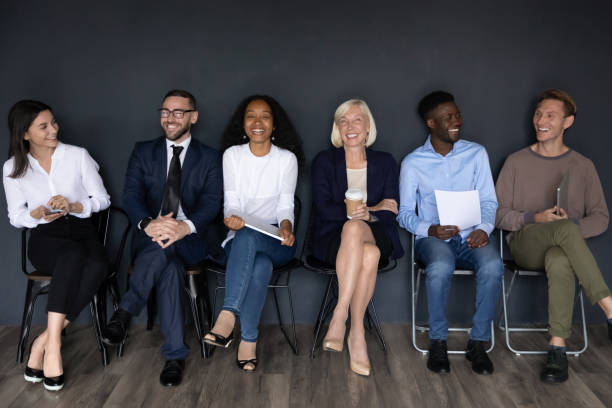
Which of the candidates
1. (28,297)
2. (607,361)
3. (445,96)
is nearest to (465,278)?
(607,361)

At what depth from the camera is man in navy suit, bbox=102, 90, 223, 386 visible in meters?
3.01

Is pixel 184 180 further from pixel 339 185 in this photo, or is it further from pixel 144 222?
pixel 339 185

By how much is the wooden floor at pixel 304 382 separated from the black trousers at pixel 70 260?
45cm

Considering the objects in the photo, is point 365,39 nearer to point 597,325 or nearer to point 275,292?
point 275,292

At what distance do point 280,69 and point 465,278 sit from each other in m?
2.11

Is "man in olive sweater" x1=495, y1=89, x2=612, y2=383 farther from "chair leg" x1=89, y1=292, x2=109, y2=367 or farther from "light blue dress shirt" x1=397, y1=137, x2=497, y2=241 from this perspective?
"chair leg" x1=89, y1=292, x2=109, y2=367

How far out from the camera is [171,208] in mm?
3318

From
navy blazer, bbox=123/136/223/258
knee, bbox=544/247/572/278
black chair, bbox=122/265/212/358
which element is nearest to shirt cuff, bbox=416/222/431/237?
knee, bbox=544/247/572/278

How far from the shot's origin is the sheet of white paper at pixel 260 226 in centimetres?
310

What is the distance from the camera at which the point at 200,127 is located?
148 inches

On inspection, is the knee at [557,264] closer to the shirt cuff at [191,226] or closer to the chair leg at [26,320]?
the shirt cuff at [191,226]

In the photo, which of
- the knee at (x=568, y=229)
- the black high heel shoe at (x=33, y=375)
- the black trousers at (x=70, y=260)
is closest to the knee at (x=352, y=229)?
the knee at (x=568, y=229)

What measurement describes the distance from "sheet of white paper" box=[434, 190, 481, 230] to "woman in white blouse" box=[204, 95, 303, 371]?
100 cm

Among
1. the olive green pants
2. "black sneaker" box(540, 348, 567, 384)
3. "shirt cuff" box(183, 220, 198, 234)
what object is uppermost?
"shirt cuff" box(183, 220, 198, 234)
